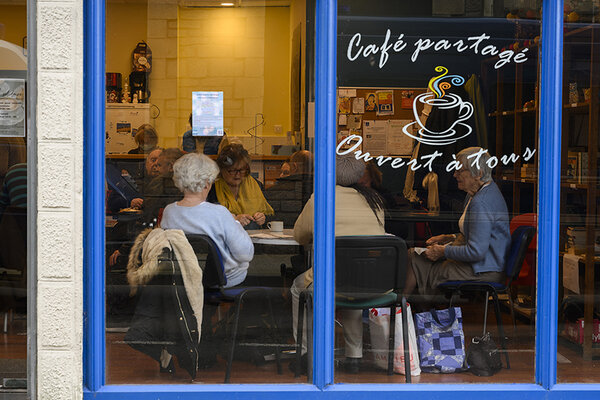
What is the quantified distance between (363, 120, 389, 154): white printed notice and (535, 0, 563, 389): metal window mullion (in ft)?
2.45

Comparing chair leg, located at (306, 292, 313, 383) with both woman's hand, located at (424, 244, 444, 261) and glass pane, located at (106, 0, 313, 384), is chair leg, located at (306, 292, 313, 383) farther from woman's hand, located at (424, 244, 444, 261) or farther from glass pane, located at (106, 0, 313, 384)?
woman's hand, located at (424, 244, 444, 261)

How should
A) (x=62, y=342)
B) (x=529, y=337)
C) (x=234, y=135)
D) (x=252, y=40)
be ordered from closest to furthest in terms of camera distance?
(x=62, y=342)
(x=529, y=337)
(x=234, y=135)
(x=252, y=40)

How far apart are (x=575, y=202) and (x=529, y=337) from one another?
2.66ft

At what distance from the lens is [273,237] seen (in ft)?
13.2

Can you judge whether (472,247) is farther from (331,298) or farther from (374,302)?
(331,298)

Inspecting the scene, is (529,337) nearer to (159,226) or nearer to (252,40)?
(159,226)

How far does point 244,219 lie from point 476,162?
1.23 m

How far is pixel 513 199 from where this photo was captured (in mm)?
4008

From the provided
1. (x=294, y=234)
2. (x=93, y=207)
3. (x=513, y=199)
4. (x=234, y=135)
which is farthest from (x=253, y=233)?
(x=513, y=199)

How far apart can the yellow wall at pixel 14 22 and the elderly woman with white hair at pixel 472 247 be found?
218cm

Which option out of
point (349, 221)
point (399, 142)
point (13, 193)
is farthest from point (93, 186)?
point (399, 142)

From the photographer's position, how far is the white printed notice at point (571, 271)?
4434 mm

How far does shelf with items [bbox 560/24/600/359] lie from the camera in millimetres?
3818

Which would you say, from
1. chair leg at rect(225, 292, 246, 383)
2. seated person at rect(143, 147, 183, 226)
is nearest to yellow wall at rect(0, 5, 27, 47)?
seated person at rect(143, 147, 183, 226)
